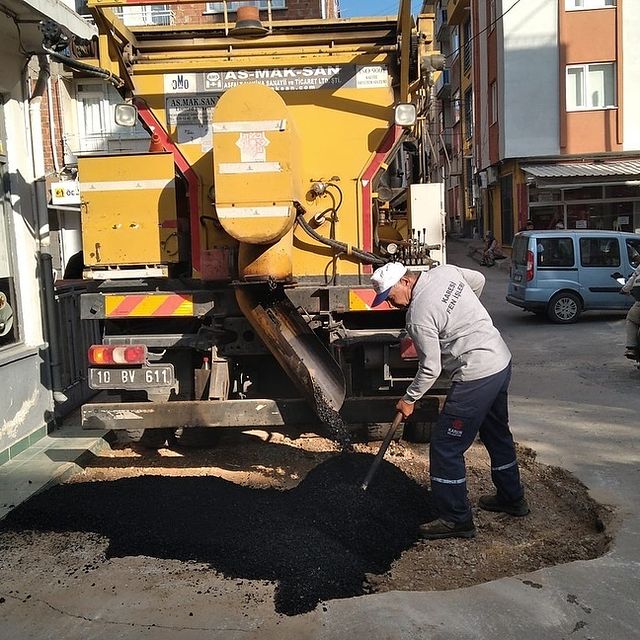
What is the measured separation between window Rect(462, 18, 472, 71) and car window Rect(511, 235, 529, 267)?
17.2 meters

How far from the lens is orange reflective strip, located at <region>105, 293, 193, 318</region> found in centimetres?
515

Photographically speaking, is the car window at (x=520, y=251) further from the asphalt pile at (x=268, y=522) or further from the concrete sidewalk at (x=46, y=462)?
the concrete sidewalk at (x=46, y=462)

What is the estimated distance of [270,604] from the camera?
3.42 metres

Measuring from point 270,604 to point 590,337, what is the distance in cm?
990

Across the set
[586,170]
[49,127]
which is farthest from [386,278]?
[586,170]

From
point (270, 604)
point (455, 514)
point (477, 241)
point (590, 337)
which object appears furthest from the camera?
point (477, 241)

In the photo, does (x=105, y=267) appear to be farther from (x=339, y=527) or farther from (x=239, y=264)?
(x=339, y=527)

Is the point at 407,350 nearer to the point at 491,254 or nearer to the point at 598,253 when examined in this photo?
the point at 598,253

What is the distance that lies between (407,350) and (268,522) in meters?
1.52

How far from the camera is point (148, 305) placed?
203 inches

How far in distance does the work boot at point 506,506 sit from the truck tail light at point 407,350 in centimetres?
106

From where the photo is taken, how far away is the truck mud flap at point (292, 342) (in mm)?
4824

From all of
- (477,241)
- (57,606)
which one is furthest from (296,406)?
(477,241)

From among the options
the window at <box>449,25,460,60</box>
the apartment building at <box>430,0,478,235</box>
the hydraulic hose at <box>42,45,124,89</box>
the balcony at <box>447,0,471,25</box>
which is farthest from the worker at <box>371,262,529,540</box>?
the window at <box>449,25,460,60</box>
